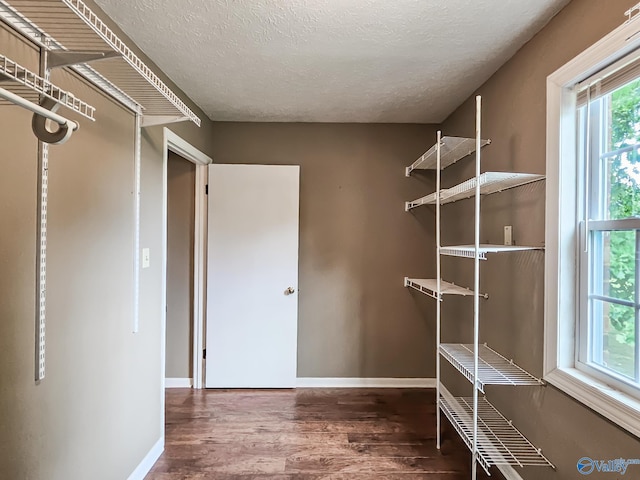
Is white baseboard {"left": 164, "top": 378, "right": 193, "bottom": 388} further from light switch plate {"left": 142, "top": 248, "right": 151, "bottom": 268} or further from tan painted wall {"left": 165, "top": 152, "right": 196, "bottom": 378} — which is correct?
light switch plate {"left": 142, "top": 248, "right": 151, "bottom": 268}

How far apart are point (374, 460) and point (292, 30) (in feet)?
7.79

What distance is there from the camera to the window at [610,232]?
1.20 meters

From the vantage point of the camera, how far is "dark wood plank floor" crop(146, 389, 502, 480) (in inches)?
74.2

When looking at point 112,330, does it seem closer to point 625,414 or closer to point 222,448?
point 222,448

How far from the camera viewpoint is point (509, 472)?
5.85 ft

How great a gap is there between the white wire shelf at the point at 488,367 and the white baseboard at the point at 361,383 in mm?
1036

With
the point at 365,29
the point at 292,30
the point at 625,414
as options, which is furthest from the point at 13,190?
Result: the point at 625,414

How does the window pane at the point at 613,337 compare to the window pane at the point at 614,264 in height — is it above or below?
below

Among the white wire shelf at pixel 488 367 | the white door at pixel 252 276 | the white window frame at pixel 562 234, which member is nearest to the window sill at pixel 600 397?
the white window frame at pixel 562 234

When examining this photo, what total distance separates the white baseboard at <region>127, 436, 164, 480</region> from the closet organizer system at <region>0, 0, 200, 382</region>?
39.0 inches

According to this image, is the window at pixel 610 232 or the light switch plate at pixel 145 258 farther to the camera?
the light switch plate at pixel 145 258

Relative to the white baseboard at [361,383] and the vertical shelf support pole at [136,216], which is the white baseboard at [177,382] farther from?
the vertical shelf support pole at [136,216]

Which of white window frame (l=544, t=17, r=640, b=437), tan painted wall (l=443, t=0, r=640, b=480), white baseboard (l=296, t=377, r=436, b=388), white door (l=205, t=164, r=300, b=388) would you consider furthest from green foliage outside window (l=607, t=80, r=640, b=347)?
white door (l=205, t=164, r=300, b=388)

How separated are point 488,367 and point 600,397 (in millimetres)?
557
